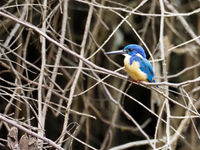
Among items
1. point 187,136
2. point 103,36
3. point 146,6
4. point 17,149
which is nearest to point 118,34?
point 103,36

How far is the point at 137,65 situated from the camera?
2.59 metres

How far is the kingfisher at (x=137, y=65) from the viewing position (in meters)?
2.54

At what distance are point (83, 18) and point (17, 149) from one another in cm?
279

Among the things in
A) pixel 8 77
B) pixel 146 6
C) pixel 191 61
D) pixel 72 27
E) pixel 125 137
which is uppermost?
pixel 146 6

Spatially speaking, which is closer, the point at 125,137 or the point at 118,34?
the point at 118,34

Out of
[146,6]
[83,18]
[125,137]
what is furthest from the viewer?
[125,137]

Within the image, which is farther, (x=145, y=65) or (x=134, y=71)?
(x=145, y=65)

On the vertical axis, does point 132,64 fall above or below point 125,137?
above

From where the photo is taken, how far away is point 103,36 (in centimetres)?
365

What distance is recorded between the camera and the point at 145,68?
8.59ft

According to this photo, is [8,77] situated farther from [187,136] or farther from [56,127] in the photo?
[187,136]

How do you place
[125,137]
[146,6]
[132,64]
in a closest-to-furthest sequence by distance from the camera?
[132,64] → [146,6] → [125,137]

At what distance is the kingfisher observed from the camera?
254 cm

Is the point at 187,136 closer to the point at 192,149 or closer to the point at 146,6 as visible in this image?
the point at 192,149
